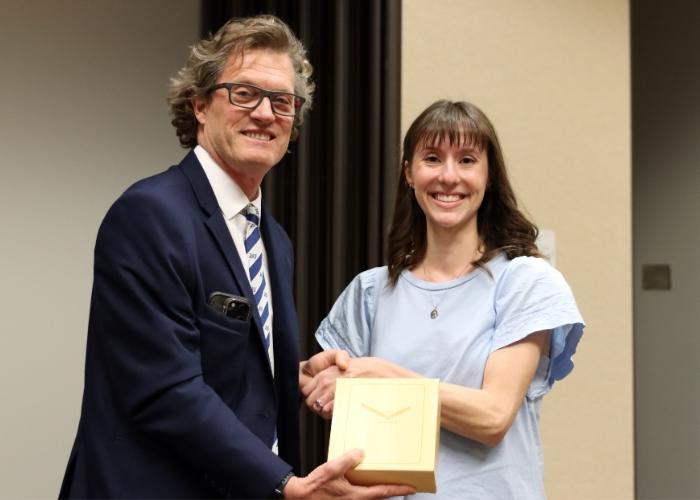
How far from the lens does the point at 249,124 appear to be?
6.12 ft

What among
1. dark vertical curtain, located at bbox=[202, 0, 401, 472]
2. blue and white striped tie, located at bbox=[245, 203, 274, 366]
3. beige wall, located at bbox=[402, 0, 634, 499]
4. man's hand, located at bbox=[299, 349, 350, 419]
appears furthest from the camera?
beige wall, located at bbox=[402, 0, 634, 499]

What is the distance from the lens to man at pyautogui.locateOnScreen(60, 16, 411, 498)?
1.64 m

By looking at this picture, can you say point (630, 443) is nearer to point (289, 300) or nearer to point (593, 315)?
A: point (593, 315)

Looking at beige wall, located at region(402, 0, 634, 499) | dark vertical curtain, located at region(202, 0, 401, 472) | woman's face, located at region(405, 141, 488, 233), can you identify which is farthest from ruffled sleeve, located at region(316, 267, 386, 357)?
beige wall, located at region(402, 0, 634, 499)

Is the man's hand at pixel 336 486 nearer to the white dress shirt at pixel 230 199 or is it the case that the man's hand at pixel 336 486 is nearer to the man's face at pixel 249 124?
the white dress shirt at pixel 230 199

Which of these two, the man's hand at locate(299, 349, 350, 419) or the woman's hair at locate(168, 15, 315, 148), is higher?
the woman's hair at locate(168, 15, 315, 148)

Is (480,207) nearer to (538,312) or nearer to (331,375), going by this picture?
(538,312)

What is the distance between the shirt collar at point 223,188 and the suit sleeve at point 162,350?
0.17m

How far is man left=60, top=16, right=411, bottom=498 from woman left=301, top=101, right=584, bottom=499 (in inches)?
8.5

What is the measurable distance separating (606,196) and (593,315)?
17.6 inches

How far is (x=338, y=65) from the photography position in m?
3.09

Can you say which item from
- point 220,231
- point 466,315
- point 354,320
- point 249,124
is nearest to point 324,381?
point 354,320

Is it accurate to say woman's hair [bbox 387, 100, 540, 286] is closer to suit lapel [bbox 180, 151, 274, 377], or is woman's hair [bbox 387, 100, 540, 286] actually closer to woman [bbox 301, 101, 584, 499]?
woman [bbox 301, 101, 584, 499]

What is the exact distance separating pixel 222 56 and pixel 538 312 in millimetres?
802
